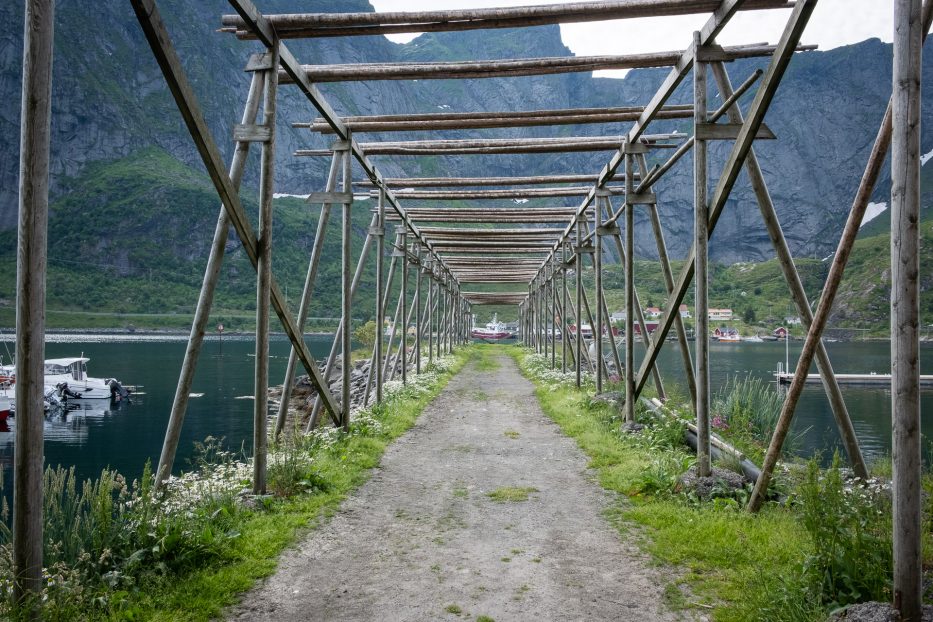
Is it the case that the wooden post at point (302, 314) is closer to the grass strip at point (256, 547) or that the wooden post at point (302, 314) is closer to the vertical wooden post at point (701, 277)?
the grass strip at point (256, 547)

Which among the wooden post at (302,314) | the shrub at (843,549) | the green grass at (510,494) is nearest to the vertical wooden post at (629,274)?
the green grass at (510,494)

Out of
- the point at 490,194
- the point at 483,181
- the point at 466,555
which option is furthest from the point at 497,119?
the point at 466,555

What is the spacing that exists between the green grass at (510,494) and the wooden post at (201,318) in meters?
2.93

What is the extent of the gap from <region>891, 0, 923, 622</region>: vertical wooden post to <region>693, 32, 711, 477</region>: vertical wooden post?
9.57 ft

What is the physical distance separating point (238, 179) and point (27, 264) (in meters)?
3.13

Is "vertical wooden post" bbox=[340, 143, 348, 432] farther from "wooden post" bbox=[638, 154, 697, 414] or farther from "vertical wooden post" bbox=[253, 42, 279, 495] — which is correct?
"wooden post" bbox=[638, 154, 697, 414]

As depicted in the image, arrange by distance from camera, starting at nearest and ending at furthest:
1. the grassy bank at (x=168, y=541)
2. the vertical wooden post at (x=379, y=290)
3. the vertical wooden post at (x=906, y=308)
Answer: the vertical wooden post at (x=906, y=308), the grassy bank at (x=168, y=541), the vertical wooden post at (x=379, y=290)

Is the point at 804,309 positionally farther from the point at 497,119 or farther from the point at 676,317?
the point at 497,119

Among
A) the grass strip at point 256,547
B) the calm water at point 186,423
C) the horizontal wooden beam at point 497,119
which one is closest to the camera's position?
the grass strip at point 256,547

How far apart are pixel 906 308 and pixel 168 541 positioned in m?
4.38

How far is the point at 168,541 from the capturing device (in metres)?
4.09

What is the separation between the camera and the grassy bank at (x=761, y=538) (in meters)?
3.27

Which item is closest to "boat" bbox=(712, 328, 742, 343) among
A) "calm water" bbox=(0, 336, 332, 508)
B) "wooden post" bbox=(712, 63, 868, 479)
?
"calm water" bbox=(0, 336, 332, 508)

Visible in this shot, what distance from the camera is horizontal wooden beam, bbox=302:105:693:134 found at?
7949 mm
